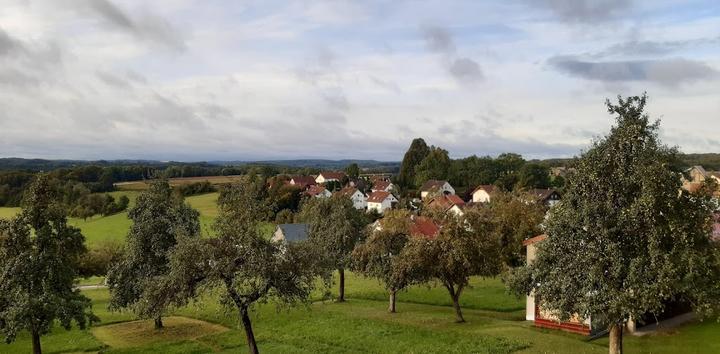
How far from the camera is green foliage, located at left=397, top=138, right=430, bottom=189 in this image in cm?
16238

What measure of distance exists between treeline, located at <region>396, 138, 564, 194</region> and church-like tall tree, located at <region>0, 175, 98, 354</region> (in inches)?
5195

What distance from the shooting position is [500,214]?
52844mm

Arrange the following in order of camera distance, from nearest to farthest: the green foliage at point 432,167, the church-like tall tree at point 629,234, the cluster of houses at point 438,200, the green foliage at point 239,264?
the church-like tall tree at point 629,234, the green foliage at point 239,264, the cluster of houses at point 438,200, the green foliage at point 432,167

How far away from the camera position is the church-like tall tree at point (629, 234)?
63.9 feet

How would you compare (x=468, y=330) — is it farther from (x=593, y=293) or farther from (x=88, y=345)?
(x=88, y=345)

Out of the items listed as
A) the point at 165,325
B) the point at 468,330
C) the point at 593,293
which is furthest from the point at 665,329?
the point at 165,325

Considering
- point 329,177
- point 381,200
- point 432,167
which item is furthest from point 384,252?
point 329,177

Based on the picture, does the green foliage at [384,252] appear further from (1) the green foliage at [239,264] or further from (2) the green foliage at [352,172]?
(2) the green foliage at [352,172]

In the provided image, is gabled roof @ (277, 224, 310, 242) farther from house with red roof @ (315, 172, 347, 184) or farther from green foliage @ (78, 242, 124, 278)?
house with red roof @ (315, 172, 347, 184)

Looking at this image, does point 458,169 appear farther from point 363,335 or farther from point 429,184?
point 363,335

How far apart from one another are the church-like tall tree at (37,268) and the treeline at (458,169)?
13196cm

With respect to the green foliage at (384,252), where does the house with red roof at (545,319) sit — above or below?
below

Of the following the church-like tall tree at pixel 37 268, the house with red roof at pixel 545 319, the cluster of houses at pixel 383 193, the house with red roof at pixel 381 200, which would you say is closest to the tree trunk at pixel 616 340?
the house with red roof at pixel 545 319

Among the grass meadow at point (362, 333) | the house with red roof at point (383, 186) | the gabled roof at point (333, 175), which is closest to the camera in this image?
the grass meadow at point (362, 333)
